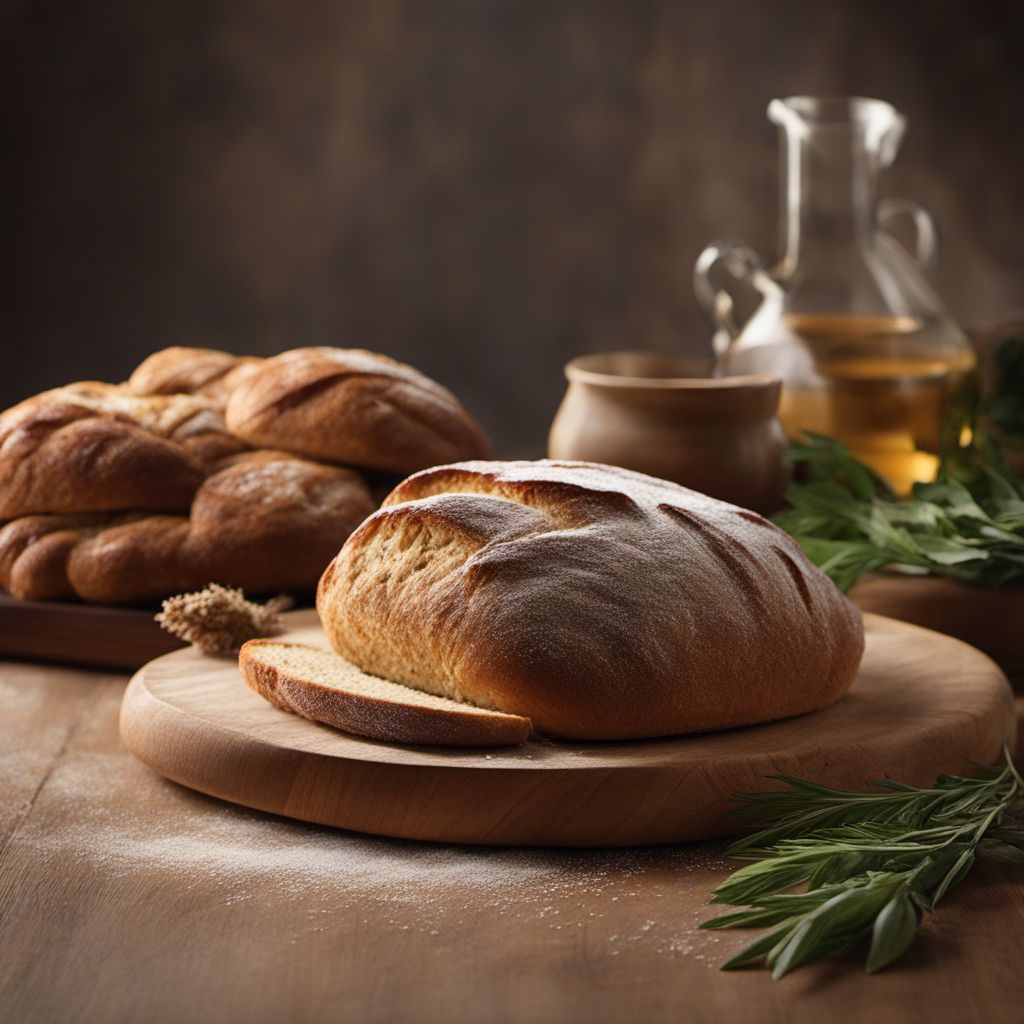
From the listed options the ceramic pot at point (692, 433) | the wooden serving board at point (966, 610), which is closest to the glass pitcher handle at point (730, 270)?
the ceramic pot at point (692, 433)

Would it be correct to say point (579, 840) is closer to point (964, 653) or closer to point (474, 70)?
point (964, 653)

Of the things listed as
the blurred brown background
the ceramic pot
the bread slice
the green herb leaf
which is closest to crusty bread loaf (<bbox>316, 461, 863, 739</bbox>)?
the bread slice

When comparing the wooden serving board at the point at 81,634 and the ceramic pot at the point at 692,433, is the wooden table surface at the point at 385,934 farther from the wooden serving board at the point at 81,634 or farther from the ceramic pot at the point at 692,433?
the ceramic pot at the point at 692,433

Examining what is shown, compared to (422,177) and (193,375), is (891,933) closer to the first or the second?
(193,375)

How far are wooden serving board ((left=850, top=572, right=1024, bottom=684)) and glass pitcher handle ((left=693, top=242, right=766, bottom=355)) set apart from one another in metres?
0.74

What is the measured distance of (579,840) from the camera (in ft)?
4.31

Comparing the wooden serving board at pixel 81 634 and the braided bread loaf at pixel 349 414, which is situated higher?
the braided bread loaf at pixel 349 414

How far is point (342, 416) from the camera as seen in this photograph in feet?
6.65

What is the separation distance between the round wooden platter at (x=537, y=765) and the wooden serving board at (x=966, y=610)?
1.10ft

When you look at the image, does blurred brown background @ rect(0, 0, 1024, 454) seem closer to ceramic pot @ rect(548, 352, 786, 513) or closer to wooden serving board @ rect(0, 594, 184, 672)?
ceramic pot @ rect(548, 352, 786, 513)

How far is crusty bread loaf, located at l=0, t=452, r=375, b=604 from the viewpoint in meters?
1.91

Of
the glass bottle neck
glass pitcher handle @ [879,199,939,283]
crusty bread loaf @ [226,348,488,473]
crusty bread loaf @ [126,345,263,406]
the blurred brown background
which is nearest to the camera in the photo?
crusty bread loaf @ [226,348,488,473]

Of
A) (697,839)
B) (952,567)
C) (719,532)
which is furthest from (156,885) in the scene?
(952,567)

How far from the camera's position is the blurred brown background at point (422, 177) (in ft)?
13.5
